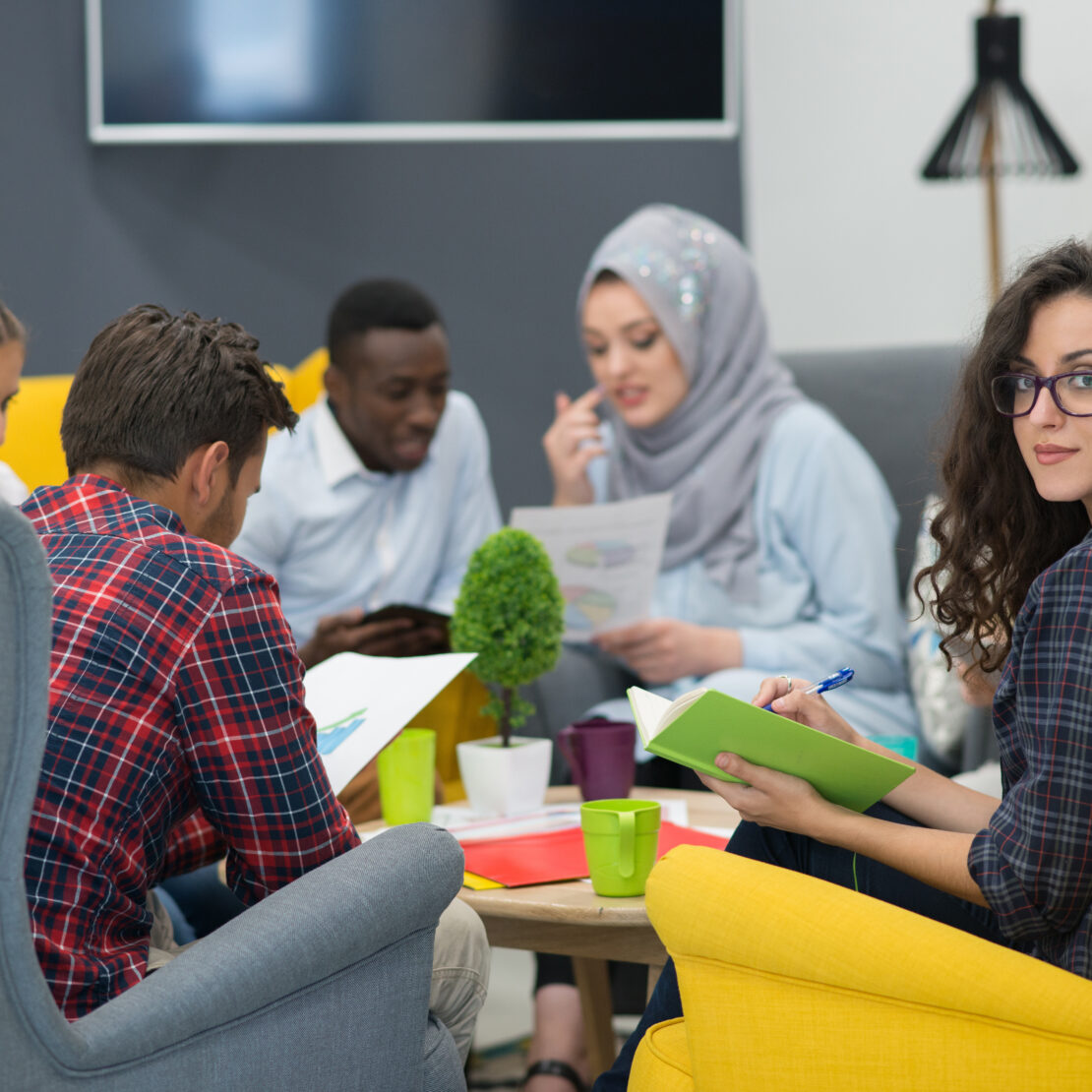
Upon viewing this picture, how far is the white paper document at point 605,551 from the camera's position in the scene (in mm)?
2494

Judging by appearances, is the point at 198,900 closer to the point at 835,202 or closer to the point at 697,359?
the point at 697,359

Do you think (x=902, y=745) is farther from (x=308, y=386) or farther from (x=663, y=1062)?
(x=308, y=386)

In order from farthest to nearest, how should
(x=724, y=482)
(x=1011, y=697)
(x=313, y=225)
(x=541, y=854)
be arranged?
(x=313, y=225)
(x=724, y=482)
(x=541, y=854)
(x=1011, y=697)

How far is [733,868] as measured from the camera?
46.1 inches

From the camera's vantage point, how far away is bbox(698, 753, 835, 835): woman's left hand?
1237 millimetres

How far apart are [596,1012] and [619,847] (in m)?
0.66

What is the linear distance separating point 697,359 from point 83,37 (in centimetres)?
178

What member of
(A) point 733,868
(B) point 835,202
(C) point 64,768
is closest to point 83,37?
(B) point 835,202

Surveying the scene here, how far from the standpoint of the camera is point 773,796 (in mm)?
1246

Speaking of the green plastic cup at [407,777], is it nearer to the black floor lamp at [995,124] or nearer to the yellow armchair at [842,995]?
the yellow armchair at [842,995]

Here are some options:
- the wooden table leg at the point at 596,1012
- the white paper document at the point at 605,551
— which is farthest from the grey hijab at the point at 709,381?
the wooden table leg at the point at 596,1012

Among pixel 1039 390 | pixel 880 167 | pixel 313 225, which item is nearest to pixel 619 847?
pixel 1039 390

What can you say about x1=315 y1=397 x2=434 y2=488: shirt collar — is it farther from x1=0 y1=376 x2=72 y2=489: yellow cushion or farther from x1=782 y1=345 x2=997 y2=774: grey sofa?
x1=782 y1=345 x2=997 y2=774: grey sofa

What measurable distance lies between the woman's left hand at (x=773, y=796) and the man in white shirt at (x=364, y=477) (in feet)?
5.05
